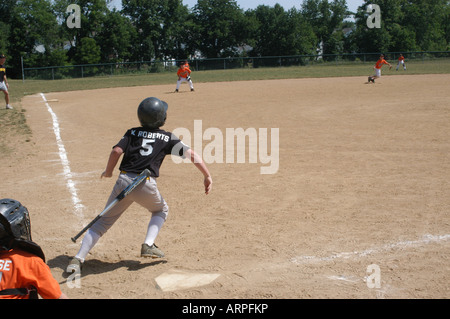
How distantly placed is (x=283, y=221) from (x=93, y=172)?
15.5 feet

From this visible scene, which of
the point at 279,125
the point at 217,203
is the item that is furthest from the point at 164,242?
the point at 279,125

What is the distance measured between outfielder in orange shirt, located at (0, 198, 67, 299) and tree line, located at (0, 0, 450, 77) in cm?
6402

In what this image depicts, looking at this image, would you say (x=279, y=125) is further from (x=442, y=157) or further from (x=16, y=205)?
(x=16, y=205)

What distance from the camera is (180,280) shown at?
16.4 feet

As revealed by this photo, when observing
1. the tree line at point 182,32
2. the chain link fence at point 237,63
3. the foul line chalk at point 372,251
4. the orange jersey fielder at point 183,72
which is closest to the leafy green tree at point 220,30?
the tree line at point 182,32

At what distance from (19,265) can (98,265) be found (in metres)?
2.45

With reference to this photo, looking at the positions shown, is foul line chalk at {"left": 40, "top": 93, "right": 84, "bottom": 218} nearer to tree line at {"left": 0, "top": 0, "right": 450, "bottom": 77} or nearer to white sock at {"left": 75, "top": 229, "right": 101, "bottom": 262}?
white sock at {"left": 75, "top": 229, "right": 101, "bottom": 262}

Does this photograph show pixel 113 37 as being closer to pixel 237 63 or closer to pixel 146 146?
pixel 237 63

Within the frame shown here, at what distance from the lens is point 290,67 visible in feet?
186

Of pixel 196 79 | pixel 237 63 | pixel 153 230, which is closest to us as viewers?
pixel 153 230

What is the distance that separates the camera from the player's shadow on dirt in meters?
5.40

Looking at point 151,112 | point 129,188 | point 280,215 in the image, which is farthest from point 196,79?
point 129,188

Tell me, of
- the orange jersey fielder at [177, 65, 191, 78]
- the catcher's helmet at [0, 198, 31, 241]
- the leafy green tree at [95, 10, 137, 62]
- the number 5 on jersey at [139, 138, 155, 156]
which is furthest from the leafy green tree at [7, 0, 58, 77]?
the catcher's helmet at [0, 198, 31, 241]

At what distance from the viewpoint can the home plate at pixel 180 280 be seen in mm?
4865
